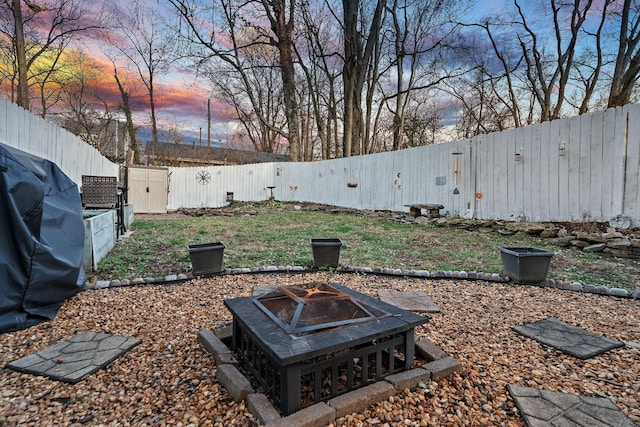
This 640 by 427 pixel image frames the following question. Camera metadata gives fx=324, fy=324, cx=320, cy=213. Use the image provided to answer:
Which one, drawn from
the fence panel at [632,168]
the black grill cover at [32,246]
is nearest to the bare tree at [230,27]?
the fence panel at [632,168]

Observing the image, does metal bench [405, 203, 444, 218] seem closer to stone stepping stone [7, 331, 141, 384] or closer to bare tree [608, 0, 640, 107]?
stone stepping stone [7, 331, 141, 384]

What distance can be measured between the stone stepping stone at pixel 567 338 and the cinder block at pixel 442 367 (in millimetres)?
743

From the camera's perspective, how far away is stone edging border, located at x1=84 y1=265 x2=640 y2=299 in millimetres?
2965

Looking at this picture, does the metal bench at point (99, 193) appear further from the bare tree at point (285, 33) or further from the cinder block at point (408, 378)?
the bare tree at point (285, 33)

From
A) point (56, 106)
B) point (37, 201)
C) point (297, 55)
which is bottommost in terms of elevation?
point (37, 201)

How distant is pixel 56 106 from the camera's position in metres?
13.2

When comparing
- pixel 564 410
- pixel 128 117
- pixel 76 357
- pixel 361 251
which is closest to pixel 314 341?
pixel 564 410

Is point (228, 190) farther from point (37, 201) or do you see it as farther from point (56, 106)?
point (37, 201)

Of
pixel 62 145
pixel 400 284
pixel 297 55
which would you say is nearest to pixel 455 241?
pixel 400 284

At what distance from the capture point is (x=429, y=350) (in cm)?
177

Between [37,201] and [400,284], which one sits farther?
[400,284]

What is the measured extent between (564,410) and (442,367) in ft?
1.60

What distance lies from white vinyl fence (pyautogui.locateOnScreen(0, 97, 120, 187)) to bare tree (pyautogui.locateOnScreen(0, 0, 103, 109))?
19.4ft

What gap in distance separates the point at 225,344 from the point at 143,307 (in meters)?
1.08
